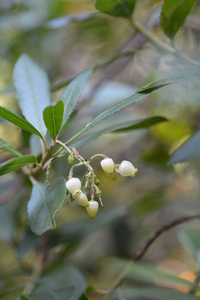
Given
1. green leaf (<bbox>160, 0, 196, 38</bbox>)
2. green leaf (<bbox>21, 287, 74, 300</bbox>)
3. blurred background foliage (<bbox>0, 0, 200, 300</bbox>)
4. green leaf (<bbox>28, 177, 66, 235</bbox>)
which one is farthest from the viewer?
blurred background foliage (<bbox>0, 0, 200, 300</bbox>)

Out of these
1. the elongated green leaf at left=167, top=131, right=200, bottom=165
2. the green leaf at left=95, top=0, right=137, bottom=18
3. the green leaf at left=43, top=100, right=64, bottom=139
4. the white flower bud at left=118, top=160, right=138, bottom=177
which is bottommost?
the elongated green leaf at left=167, top=131, right=200, bottom=165

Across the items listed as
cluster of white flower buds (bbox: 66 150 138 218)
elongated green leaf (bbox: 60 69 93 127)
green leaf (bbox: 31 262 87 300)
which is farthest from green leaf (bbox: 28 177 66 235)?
green leaf (bbox: 31 262 87 300)

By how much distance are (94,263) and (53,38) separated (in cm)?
117

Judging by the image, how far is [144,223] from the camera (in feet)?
5.97

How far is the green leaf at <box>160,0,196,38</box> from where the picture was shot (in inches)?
31.7

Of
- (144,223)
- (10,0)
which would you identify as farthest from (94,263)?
(10,0)

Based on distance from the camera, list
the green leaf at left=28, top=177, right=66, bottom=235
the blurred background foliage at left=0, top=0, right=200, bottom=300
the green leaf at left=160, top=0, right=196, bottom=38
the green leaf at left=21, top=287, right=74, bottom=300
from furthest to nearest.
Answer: the blurred background foliage at left=0, top=0, right=200, bottom=300 → the green leaf at left=160, top=0, right=196, bottom=38 → the green leaf at left=21, top=287, right=74, bottom=300 → the green leaf at left=28, top=177, right=66, bottom=235

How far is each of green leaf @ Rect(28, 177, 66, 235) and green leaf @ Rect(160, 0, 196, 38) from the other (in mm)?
455

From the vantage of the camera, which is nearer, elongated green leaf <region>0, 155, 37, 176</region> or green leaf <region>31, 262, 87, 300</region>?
elongated green leaf <region>0, 155, 37, 176</region>

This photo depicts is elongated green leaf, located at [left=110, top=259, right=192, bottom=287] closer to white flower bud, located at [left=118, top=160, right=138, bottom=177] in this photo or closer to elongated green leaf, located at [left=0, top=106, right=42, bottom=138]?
white flower bud, located at [left=118, top=160, right=138, bottom=177]

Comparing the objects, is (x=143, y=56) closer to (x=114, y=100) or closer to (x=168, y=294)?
(x=114, y=100)

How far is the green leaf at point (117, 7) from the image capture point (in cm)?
83

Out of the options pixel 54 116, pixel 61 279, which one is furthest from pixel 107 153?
pixel 54 116

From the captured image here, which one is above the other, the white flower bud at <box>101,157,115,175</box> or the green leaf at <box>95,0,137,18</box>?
the green leaf at <box>95,0,137,18</box>
